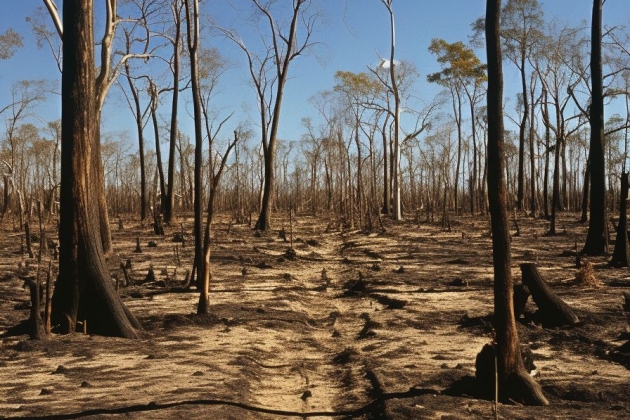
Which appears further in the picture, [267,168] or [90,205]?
[267,168]

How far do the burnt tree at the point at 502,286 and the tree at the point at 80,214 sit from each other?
3.66 meters

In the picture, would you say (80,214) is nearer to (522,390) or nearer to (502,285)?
(502,285)

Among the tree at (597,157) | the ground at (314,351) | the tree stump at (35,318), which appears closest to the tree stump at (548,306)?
the ground at (314,351)

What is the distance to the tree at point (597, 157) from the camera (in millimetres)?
12109

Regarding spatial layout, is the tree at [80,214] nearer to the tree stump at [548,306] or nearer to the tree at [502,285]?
the tree at [502,285]

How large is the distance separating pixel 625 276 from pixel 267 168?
11.9 m

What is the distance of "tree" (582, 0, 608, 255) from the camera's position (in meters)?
12.1

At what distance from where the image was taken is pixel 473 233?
62.1 feet

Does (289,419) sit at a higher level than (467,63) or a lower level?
lower

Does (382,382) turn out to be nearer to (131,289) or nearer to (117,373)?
(117,373)

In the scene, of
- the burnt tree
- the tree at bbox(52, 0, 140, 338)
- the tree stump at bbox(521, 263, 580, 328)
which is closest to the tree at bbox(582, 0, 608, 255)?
the tree stump at bbox(521, 263, 580, 328)

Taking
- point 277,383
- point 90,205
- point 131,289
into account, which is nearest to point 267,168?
point 131,289

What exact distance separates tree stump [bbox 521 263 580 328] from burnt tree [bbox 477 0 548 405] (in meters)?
2.38

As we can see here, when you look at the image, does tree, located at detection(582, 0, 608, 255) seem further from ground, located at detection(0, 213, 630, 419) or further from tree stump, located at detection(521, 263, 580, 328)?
tree stump, located at detection(521, 263, 580, 328)
